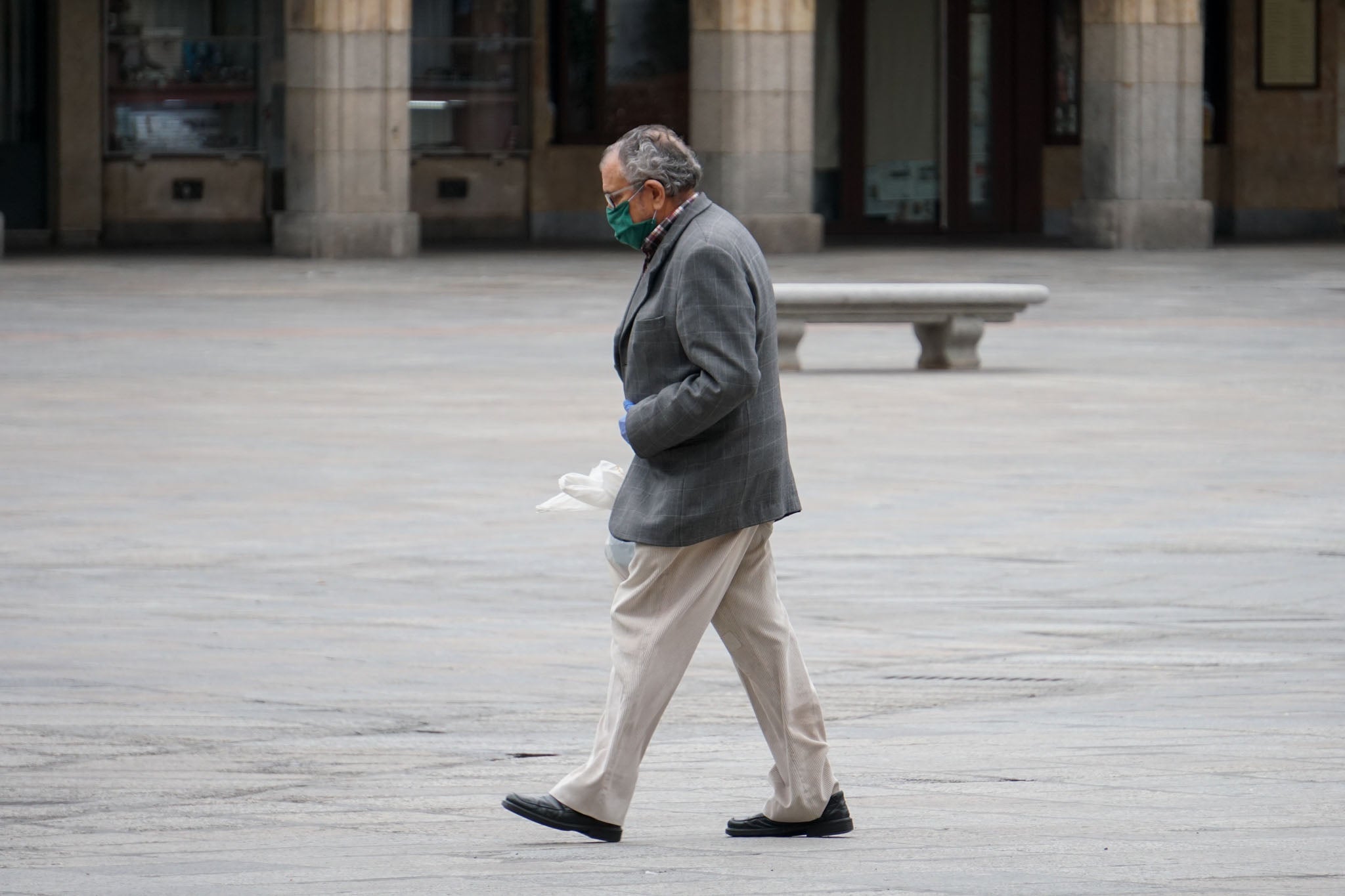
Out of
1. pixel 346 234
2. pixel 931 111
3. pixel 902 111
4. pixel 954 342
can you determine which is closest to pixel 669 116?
pixel 902 111

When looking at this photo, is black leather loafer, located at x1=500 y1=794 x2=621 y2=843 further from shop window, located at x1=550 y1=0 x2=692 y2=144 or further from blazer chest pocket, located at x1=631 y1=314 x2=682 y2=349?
shop window, located at x1=550 y1=0 x2=692 y2=144

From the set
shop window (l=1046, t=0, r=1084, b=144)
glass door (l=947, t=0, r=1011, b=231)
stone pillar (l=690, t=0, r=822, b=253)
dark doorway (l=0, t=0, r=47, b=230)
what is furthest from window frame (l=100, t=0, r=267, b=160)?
shop window (l=1046, t=0, r=1084, b=144)

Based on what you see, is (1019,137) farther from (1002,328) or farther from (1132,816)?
(1132,816)

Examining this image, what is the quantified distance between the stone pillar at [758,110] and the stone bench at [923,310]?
14.6m

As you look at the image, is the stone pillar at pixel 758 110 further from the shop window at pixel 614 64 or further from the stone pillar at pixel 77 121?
the stone pillar at pixel 77 121

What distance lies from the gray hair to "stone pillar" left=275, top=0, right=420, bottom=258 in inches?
972

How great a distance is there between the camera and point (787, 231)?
3105 cm

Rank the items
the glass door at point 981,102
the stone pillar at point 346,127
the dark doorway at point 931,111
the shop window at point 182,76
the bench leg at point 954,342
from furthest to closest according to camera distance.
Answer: the glass door at point 981,102 → the dark doorway at point 931,111 → the shop window at point 182,76 → the stone pillar at point 346,127 → the bench leg at point 954,342

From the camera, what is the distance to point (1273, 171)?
36.8 m

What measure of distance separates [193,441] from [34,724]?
5981 millimetres

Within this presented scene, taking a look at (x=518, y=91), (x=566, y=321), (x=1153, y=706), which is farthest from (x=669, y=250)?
(x=518, y=91)

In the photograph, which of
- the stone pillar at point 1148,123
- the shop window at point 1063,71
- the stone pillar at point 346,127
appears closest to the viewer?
→ the stone pillar at point 346,127

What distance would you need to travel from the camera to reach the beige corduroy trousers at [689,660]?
5.03m

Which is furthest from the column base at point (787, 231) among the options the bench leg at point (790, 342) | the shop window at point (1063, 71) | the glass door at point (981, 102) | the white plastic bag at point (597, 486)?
the white plastic bag at point (597, 486)
